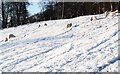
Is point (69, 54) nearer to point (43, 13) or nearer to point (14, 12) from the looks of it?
point (43, 13)

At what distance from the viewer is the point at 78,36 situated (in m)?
15.5

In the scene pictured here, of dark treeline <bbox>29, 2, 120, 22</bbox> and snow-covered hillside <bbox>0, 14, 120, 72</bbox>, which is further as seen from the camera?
dark treeline <bbox>29, 2, 120, 22</bbox>

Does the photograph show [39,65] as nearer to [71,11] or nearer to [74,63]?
[74,63]

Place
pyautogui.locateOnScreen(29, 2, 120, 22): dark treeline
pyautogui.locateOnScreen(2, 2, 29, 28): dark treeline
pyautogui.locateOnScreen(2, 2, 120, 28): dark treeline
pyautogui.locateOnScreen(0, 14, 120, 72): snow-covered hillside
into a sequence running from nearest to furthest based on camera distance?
pyautogui.locateOnScreen(0, 14, 120, 72): snow-covered hillside, pyautogui.locateOnScreen(29, 2, 120, 22): dark treeline, pyautogui.locateOnScreen(2, 2, 120, 28): dark treeline, pyautogui.locateOnScreen(2, 2, 29, 28): dark treeline

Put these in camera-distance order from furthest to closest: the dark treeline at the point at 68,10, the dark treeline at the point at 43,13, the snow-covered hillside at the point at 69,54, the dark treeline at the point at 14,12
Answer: the dark treeline at the point at 14,12, the dark treeline at the point at 43,13, the dark treeline at the point at 68,10, the snow-covered hillside at the point at 69,54

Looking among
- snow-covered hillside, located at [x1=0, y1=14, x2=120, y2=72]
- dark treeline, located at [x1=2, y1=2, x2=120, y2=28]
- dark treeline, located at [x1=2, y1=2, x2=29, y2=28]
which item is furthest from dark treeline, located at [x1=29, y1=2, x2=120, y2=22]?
snow-covered hillside, located at [x1=0, y1=14, x2=120, y2=72]

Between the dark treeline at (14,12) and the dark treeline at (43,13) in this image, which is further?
the dark treeline at (14,12)

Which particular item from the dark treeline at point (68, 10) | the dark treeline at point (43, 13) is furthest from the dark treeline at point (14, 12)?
the dark treeline at point (68, 10)

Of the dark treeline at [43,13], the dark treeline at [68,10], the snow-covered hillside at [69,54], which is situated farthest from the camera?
the dark treeline at [43,13]

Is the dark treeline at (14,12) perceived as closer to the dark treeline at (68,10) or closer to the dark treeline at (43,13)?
the dark treeline at (43,13)

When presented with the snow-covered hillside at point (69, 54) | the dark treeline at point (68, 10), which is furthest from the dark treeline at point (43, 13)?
the snow-covered hillside at point (69, 54)

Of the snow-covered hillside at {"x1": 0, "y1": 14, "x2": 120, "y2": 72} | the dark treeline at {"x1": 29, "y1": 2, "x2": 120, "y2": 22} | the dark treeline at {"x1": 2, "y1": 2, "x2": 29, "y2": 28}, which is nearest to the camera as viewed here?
the snow-covered hillside at {"x1": 0, "y1": 14, "x2": 120, "y2": 72}

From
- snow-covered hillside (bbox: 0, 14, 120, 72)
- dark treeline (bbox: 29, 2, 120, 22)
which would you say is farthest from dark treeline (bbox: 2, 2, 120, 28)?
snow-covered hillside (bbox: 0, 14, 120, 72)

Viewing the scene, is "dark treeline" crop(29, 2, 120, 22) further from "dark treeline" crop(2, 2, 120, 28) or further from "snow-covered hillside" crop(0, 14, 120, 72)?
"snow-covered hillside" crop(0, 14, 120, 72)
